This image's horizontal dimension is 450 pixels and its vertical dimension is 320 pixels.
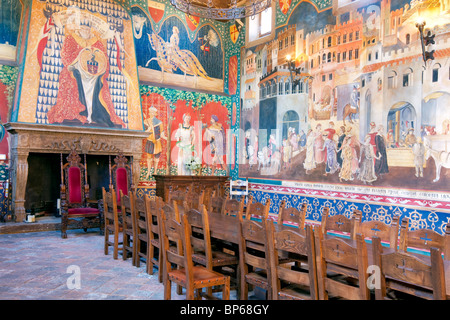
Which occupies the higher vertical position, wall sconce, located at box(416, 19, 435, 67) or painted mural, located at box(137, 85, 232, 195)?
wall sconce, located at box(416, 19, 435, 67)

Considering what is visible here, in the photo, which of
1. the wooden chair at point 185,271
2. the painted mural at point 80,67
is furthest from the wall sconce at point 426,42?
the painted mural at point 80,67

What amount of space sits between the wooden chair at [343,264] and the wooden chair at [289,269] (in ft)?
0.19

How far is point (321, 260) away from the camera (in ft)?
8.96

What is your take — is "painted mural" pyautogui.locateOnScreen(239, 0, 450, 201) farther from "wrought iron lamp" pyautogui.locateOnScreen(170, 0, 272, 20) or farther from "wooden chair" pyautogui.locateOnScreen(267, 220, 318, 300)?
"wooden chair" pyautogui.locateOnScreen(267, 220, 318, 300)

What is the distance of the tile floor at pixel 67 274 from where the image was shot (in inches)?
161

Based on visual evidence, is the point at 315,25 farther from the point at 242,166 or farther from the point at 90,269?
the point at 90,269

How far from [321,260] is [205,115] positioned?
8.77 metres

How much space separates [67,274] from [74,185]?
3.69 meters

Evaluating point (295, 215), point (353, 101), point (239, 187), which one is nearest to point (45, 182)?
point (239, 187)

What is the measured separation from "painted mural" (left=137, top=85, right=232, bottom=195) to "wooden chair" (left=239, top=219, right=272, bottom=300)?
21.4 ft

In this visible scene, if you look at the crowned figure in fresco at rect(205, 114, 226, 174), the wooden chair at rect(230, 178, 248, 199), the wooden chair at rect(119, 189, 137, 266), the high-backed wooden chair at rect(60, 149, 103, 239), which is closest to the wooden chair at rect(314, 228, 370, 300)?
the wooden chair at rect(119, 189, 137, 266)

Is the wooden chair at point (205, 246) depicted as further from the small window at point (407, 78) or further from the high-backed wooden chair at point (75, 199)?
the small window at point (407, 78)

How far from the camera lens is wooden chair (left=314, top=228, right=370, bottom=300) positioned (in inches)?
97.2

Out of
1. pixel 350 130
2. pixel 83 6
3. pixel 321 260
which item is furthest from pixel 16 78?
pixel 321 260
